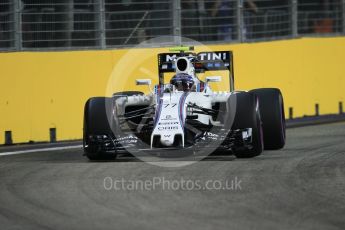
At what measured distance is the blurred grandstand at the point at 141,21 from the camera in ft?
63.3

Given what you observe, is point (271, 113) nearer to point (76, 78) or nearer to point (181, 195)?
point (181, 195)

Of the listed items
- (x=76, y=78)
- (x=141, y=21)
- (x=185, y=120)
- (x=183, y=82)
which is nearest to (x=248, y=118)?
(x=185, y=120)

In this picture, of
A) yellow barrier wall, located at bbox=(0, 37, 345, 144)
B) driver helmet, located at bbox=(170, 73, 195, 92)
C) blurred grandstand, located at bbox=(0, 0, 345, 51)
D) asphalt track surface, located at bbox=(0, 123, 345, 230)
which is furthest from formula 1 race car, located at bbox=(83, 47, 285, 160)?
blurred grandstand, located at bbox=(0, 0, 345, 51)

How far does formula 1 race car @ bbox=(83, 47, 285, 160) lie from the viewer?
14125 millimetres

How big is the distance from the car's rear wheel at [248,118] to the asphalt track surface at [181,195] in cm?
18

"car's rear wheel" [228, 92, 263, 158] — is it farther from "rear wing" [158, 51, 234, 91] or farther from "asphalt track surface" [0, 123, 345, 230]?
"rear wing" [158, 51, 234, 91]

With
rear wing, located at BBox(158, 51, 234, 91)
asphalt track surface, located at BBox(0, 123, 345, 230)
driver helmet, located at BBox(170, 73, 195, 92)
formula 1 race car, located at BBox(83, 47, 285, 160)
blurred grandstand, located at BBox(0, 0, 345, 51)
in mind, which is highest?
blurred grandstand, located at BBox(0, 0, 345, 51)

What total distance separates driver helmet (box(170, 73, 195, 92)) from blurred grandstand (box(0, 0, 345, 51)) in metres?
4.81

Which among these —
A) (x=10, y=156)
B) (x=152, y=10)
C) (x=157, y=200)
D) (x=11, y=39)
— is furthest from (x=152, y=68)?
(x=157, y=200)

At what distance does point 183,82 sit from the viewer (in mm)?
15328

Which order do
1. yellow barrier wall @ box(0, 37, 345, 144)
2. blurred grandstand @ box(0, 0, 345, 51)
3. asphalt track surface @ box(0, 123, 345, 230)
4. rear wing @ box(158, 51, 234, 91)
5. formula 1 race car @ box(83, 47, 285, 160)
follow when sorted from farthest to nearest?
blurred grandstand @ box(0, 0, 345, 51), yellow barrier wall @ box(0, 37, 345, 144), rear wing @ box(158, 51, 234, 91), formula 1 race car @ box(83, 47, 285, 160), asphalt track surface @ box(0, 123, 345, 230)

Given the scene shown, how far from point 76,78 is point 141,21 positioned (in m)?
2.22

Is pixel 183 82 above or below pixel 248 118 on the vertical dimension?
above

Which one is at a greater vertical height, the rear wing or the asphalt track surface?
the rear wing
